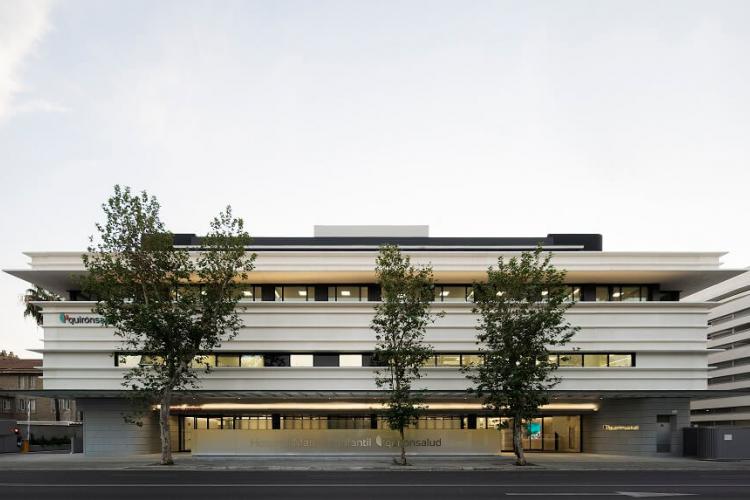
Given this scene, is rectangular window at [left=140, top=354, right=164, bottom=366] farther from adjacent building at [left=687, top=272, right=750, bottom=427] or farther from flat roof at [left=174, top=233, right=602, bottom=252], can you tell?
adjacent building at [left=687, top=272, right=750, bottom=427]

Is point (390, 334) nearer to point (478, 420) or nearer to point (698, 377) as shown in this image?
point (478, 420)

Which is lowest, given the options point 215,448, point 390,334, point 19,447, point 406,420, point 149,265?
point 19,447

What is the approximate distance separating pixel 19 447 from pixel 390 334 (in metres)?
37.7

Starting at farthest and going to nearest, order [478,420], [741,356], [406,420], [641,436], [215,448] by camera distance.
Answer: [741,356]
[478,420]
[641,436]
[215,448]
[406,420]

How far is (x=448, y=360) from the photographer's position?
3900 cm

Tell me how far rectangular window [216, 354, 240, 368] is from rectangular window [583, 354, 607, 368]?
22.2 m

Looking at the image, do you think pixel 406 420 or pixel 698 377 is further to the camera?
pixel 698 377

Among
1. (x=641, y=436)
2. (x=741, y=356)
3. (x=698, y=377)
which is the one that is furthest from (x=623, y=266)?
(x=741, y=356)

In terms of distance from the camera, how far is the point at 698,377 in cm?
3909

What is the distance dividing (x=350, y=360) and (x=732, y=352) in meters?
58.0

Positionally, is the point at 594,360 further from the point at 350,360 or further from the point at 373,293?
the point at 350,360
